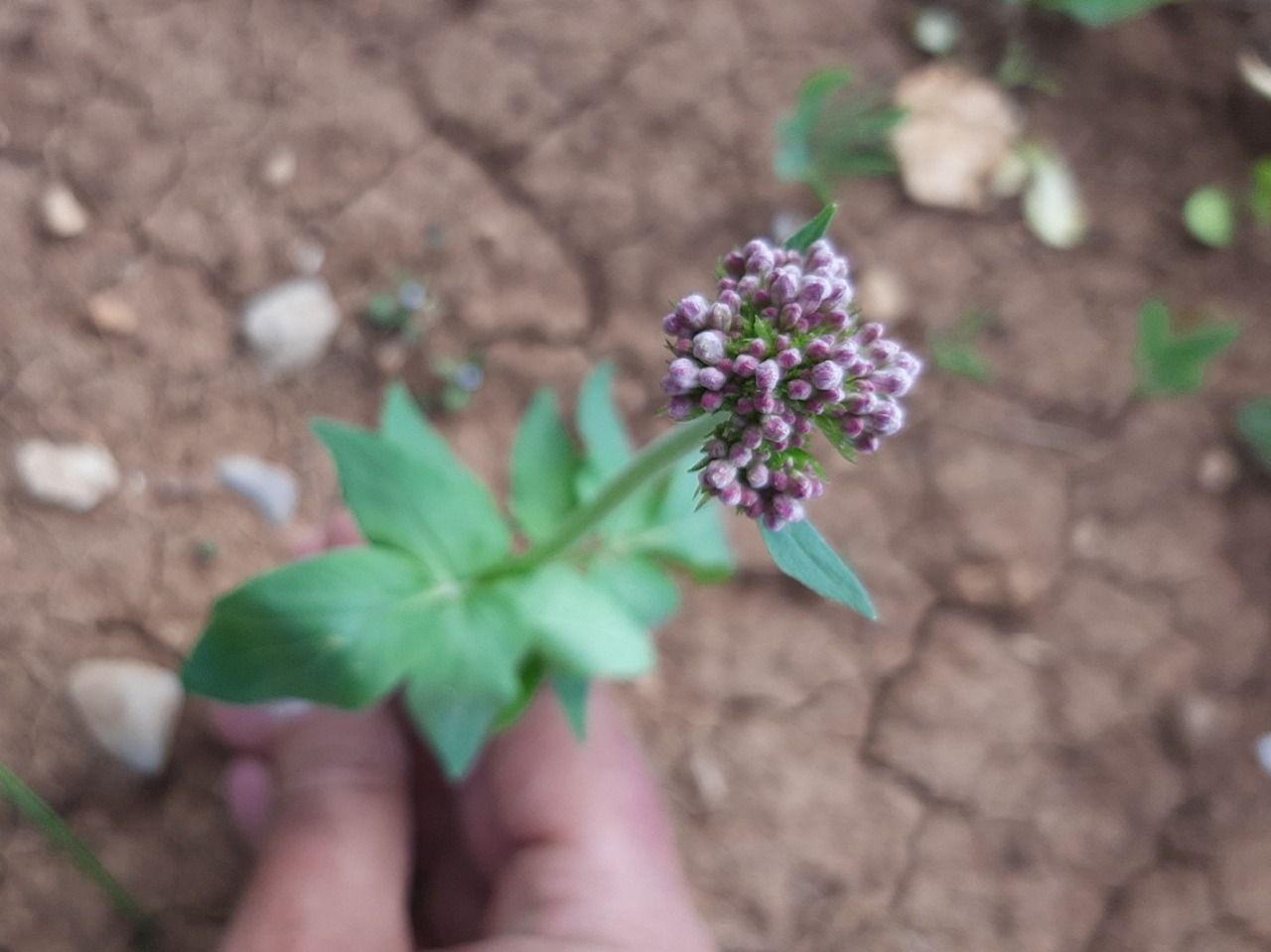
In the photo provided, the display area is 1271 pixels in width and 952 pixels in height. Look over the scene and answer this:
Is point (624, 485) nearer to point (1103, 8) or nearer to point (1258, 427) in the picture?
point (1258, 427)

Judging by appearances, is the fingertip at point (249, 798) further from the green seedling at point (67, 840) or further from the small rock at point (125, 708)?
the green seedling at point (67, 840)

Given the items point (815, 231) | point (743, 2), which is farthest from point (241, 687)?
point (743, 2)

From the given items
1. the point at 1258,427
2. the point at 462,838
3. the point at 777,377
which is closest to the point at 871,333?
the point at 777,377

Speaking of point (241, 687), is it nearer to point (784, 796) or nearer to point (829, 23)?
point (784, 796)

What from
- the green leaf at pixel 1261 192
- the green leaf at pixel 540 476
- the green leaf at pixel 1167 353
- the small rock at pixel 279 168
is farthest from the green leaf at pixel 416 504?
the green leaf at pixel 1261 192

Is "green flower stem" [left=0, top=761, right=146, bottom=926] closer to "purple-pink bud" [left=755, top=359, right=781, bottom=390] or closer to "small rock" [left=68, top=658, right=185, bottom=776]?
"small rock" [left=68, top=658, right=185, bottom=776]

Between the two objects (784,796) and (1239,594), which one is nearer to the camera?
(784,796)
